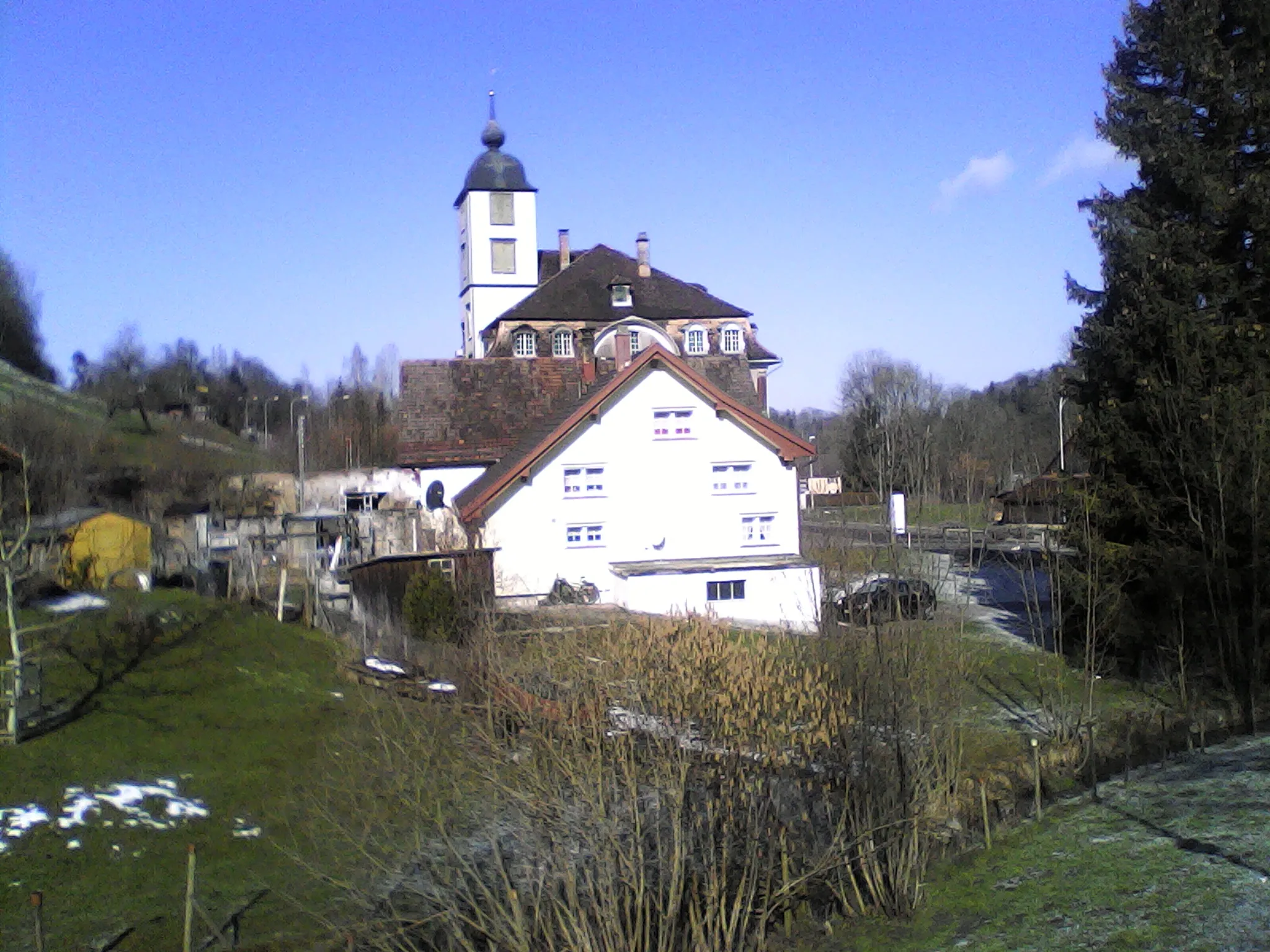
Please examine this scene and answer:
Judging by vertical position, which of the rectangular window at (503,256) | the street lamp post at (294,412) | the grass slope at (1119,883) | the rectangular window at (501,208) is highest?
the rectangular window at (501,208)

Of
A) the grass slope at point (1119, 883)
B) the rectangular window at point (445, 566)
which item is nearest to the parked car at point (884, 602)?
the grass slope at point (1119, 883)

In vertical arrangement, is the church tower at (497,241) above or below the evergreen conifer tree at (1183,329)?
above

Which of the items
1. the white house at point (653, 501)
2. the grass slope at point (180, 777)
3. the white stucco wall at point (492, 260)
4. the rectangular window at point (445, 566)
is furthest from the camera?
the white stucco wall at point (492, 260)

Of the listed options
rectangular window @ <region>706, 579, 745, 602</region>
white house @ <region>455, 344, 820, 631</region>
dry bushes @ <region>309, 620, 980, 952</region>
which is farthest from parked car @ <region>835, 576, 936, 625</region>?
rectangular window @ <region>706, 579, 745, 602</region>

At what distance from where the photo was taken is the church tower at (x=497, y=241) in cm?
6756

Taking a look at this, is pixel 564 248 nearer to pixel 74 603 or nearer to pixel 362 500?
pixel 362 500

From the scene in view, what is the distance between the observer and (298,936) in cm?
1080

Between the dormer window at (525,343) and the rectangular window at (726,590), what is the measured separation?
3079cm

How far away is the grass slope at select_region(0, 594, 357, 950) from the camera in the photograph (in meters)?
11.5

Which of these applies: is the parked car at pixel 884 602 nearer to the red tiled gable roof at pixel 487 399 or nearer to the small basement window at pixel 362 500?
the red tiled gable roof at pixel 487 399

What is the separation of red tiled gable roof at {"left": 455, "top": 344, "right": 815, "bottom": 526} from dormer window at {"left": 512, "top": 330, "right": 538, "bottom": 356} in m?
25.2

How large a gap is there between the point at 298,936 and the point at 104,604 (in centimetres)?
1464

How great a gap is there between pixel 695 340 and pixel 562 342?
7034 millimetres

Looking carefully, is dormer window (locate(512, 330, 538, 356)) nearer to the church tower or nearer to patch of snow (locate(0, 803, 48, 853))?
the church tower
